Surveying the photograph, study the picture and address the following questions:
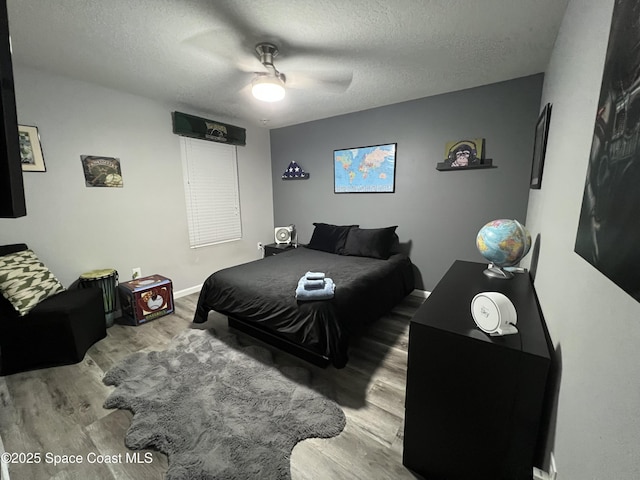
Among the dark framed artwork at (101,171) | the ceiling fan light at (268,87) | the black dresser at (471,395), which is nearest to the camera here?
the black dresser at (471,395)

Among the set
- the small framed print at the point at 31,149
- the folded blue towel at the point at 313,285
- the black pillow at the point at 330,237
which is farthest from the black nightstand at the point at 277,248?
the small framed print at the point at 31,149

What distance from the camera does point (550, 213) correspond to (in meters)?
1.38

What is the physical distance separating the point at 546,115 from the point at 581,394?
1783 millimetres

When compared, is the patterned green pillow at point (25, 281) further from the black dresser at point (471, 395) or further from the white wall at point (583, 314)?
the white wall at point (583, 314)

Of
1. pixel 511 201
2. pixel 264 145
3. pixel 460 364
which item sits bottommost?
pixel 460 364

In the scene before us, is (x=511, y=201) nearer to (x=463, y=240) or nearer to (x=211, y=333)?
(x=463, y=240)

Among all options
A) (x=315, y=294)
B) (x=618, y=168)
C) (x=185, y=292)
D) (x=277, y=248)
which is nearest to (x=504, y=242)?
(x=618, y=168)

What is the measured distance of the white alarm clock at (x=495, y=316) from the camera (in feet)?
3.18

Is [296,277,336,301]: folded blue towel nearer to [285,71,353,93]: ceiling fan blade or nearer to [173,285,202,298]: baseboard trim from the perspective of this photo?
[285,71,353,93]: ceiling fan blade

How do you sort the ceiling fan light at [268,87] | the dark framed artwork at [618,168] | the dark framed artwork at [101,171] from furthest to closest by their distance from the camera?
1. the dark framed artwork at [101,171]
2. the ceiling fan light at [268,87]
3. the dark framed artwork at [618,168]

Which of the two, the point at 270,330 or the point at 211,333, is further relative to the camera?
the point at 211,333

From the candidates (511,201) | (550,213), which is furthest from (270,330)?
(511,201)

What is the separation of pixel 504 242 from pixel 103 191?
3.56 metres

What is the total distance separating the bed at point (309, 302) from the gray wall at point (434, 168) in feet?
1.40
